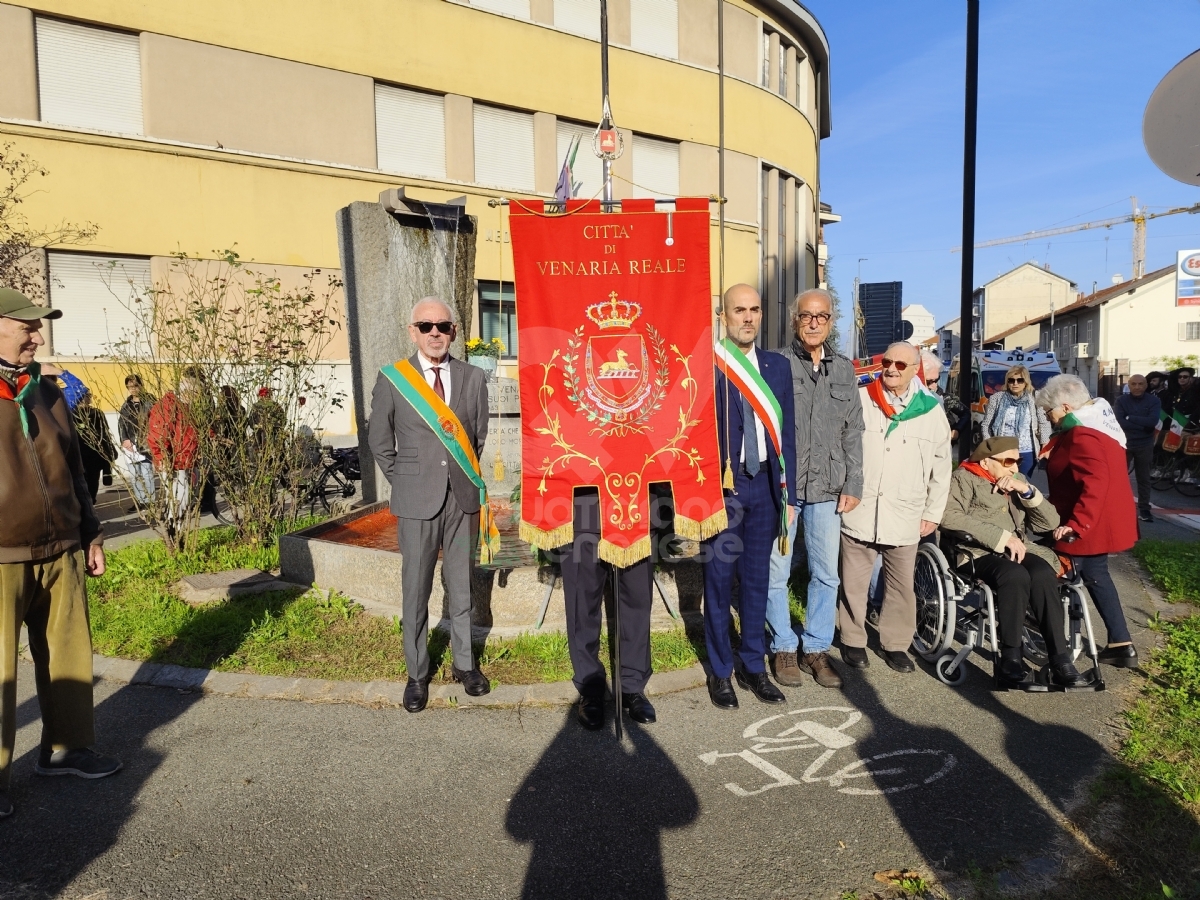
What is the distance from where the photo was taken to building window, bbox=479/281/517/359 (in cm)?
2036

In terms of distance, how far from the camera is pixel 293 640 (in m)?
5.46

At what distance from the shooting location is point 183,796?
3.69 metres

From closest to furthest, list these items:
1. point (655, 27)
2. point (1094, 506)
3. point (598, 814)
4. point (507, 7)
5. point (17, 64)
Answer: point (598, 814) → point (1094, 506) → point (17, 64) → point (507, 7) → point (655, 27)

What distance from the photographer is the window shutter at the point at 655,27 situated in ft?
74.0

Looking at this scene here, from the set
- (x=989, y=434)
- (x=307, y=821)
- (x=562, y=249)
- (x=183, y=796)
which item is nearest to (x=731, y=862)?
(x=307, y=821)

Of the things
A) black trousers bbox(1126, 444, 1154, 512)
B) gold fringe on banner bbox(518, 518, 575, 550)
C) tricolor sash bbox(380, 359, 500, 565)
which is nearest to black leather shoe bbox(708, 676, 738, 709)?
gold fringe on banner bbox(518, 518, 575, 550)

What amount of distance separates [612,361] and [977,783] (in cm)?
260

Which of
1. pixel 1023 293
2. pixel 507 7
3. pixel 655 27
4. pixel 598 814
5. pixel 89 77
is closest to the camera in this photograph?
pixel 598 814

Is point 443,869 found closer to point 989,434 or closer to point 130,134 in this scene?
point 989,434

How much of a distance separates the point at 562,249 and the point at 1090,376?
49950 millimetres

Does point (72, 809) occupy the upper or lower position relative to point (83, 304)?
lower

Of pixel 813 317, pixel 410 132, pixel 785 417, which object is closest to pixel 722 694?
pixel 785 417

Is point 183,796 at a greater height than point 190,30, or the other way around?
point 190,30

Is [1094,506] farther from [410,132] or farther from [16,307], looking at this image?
[410,132]
